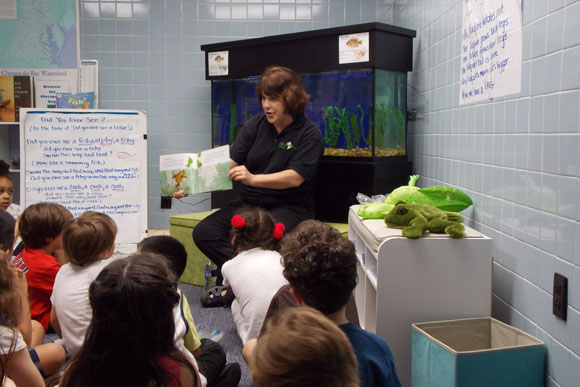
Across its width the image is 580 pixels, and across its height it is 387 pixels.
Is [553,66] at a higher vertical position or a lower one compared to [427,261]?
higher

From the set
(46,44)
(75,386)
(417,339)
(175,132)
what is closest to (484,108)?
(417,339)

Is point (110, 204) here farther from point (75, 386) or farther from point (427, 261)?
point (75, 386)

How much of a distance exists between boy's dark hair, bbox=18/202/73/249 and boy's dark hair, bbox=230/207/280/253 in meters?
0.81

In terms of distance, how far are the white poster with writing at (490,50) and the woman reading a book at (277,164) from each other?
87cm

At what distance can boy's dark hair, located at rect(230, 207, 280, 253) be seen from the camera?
2.48 metres

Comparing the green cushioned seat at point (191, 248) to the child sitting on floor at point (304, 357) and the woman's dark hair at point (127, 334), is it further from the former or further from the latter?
the child sitting on floor at point (304, 357)

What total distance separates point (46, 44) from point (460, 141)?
3.31 metres

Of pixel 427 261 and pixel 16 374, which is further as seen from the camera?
pixel 427 261

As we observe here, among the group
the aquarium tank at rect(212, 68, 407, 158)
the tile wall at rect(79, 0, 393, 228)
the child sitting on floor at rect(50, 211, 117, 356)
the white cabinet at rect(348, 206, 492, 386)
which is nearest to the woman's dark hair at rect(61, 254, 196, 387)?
the child sitting on floor at rect(50, 211, 117, 356)

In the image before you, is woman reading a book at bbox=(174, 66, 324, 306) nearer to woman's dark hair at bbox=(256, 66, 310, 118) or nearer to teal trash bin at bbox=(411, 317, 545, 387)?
woman's dark hair at bbox=(256, 66, 310, 118)

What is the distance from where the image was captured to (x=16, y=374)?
5.07 feet

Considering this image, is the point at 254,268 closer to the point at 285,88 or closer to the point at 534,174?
the point at 534,174

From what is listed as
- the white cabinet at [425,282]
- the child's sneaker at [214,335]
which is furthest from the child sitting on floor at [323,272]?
the child's sneaker at [214,335]

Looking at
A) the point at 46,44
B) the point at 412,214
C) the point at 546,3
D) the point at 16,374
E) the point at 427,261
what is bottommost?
the point at 16,374
